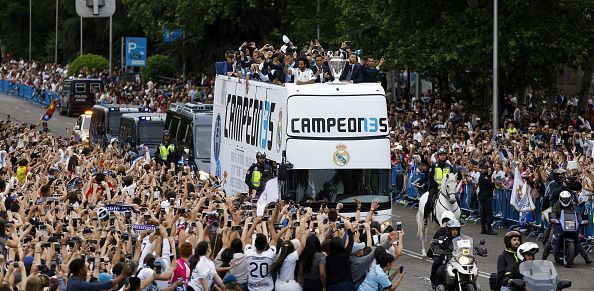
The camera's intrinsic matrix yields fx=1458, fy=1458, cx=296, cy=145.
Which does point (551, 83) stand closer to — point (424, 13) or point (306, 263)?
point (424, 13)

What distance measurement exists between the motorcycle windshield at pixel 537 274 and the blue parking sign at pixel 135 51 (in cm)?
5612

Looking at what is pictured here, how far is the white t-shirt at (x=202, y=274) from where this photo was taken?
50.5ft

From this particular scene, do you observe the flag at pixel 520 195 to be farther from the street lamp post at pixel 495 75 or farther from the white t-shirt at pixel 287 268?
the white t-shirt at pixel 287 268

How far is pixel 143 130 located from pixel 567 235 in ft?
55.7

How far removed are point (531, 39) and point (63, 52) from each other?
62010 mm

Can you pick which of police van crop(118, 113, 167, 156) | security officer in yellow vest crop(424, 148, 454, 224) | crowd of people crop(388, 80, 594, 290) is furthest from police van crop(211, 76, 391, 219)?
police van crop(118, 113, 167, 156)

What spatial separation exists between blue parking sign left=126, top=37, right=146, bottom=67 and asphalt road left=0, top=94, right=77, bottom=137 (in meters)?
4.47

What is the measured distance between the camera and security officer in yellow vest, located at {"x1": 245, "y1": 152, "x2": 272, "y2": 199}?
25469 millimetres

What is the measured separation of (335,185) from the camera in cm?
2489

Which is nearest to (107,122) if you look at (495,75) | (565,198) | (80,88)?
(495,75)

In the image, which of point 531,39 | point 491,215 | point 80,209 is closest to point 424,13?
point 531,39

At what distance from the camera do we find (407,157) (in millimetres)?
36469

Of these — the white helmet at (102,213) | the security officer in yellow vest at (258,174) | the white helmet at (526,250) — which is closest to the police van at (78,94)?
the security officer in yellow vest at (258,174)

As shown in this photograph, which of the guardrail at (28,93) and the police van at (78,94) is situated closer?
the police van at (78,94)
